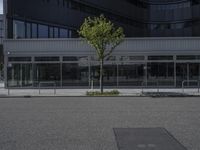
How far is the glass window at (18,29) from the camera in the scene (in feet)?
127

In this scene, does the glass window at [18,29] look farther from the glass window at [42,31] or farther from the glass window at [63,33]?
the glass window at [63,33]

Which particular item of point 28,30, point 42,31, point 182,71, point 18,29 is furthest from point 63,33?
point 182,71

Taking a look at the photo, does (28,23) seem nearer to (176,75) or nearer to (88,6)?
(88,6)

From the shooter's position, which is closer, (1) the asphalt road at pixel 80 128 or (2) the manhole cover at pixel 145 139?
(2) the manhole cover at pixel 145 139

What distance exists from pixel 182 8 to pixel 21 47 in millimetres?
30545

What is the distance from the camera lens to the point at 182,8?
6044cm

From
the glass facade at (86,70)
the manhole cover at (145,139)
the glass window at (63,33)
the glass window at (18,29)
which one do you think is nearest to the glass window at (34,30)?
the glass window at (18,29)

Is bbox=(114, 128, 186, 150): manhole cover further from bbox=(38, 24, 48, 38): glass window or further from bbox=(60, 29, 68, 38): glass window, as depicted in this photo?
bbox=(60, 29, 68, 38): glass window

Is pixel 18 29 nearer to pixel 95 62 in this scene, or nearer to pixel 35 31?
pixel 35 31

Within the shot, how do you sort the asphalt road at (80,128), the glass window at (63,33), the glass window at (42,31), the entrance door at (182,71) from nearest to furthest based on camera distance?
the asphalt road at (80,128)
the entrance door at (182,71)
the glass window at (42,31)
the glass window at (63,33)

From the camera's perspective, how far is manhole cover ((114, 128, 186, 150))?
941cm

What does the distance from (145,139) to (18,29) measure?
30.3m

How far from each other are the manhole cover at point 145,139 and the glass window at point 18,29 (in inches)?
1112

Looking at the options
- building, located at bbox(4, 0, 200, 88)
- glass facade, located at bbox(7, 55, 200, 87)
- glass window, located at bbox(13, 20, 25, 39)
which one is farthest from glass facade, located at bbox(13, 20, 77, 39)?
glass facade, located at bbox(7, 55, 200, 87)
